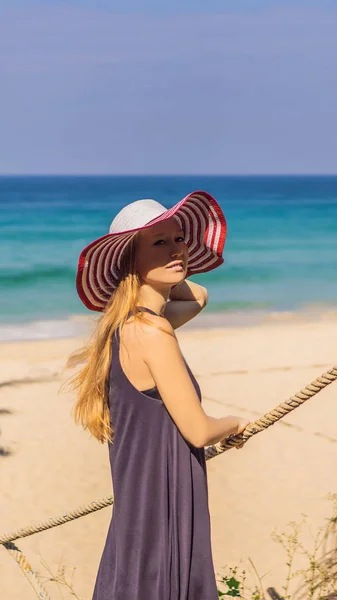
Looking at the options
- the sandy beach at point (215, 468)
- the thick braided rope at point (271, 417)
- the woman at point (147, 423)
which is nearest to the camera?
the woman at point (147, 423)

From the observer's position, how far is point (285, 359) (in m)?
11.8

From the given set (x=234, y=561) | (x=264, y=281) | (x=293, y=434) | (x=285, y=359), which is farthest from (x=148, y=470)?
(x=264, y=281)

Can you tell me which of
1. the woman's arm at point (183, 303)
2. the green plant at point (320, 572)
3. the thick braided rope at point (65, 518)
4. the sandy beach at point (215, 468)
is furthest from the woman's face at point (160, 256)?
the sandy beach at point (215, 468)

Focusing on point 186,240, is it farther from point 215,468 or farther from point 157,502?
point 215,468

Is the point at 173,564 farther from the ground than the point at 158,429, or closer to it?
closer to it

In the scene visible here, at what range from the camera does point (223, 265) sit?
2645 cm

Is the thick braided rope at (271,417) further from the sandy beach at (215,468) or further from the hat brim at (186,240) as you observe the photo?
the sandy beach at (215,468)

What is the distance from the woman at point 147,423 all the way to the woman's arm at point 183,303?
1.30ft

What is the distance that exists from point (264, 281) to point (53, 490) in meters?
17.9

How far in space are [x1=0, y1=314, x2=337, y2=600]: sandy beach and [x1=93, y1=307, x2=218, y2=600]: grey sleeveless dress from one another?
101 inches

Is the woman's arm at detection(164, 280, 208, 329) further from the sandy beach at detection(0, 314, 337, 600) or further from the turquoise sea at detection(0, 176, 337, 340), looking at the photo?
the turquoise sea at detection(0, 176, 337, 340)

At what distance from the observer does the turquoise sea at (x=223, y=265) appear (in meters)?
19.0

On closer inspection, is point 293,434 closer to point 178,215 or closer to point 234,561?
point 234,561

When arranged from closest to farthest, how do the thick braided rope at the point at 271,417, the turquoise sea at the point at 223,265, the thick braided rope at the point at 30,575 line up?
1. the thick braided rope at the point at 271,417
2. the thick braided rope at the point at 30,575
3. the turquoise sea at the point at 223,265
